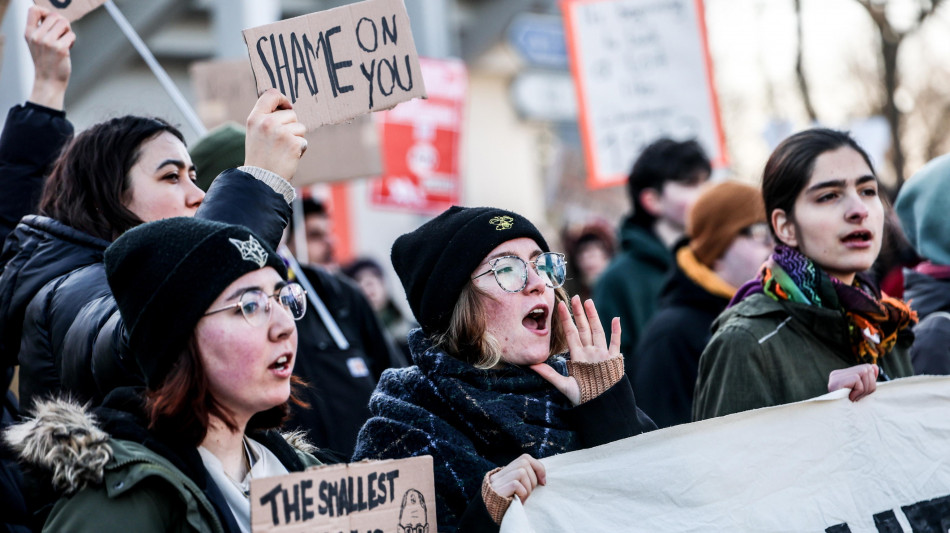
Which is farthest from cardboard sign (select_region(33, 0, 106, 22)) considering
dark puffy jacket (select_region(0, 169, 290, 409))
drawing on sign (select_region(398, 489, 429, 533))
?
drawing on sign (select_region(398, 489, 429, 533))

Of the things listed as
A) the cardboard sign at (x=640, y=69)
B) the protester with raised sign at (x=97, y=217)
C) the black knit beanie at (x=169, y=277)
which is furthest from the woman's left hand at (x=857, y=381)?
the cardboard sign at (x=640, y=69)

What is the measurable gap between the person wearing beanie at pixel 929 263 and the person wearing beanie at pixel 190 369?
2.28 metres

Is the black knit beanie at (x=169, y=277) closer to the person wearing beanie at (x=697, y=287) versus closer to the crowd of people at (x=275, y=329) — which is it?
the crowd of people at (x=275, y=329)

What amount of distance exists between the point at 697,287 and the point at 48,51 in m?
2.59

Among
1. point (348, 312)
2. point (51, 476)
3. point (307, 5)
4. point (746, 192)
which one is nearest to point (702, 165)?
point (746, 192)

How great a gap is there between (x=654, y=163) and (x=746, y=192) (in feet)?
3.75

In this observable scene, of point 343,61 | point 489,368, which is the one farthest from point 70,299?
point 489,368

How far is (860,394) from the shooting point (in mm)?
3125

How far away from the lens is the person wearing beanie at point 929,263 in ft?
12.3

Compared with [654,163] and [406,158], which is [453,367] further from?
[406,158]

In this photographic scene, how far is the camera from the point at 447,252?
2.99m

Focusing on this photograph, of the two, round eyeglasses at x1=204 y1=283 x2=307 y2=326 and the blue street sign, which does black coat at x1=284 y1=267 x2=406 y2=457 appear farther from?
the blue street sign

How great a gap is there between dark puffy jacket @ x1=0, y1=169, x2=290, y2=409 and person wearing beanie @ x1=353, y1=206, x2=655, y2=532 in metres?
0.49

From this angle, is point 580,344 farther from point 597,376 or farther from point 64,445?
point 64,445
